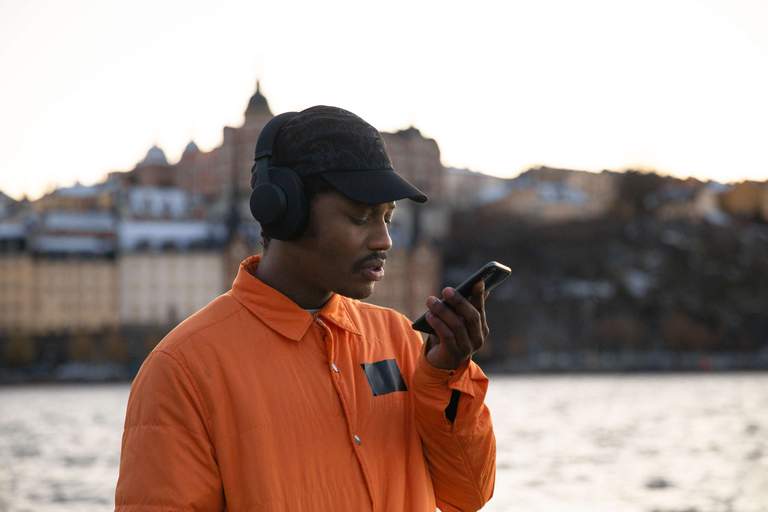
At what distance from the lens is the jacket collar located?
2260 millimetres

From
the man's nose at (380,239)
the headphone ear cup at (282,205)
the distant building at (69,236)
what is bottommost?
the distant building at (69,236)

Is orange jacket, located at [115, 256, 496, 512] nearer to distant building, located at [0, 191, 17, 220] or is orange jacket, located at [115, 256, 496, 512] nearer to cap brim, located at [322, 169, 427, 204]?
cap brim, located at [322, 169, 427, 204]

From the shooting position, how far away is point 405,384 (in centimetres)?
243

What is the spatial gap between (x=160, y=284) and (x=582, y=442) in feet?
143

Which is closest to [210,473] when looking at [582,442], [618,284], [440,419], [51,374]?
[440,419]

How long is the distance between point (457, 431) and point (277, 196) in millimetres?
551

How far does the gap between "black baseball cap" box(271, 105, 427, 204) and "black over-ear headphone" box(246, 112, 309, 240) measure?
0.03 meters

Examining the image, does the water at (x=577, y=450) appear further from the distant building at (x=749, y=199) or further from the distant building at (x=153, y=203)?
the distant building at (x=749, y=199)

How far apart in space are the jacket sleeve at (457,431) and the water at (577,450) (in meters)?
14.1

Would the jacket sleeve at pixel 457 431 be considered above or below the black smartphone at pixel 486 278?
below

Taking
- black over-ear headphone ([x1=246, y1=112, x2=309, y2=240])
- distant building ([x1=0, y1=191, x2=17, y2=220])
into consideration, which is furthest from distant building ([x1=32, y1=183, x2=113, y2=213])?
black over-ear headphone ([x1=246, y1=112, x2=309, y2=240])

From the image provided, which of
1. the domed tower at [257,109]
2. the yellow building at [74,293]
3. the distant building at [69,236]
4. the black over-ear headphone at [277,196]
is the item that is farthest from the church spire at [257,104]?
the black over-ear headphone at [277,196]

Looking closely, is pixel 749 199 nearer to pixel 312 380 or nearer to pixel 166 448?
pixel 312 380

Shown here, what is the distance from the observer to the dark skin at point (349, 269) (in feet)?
7.18
